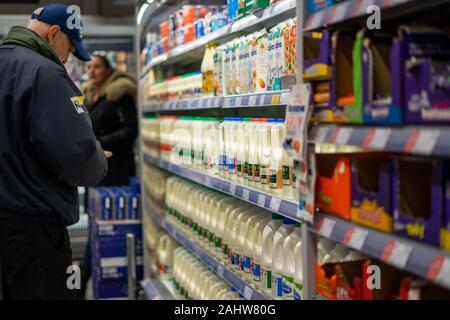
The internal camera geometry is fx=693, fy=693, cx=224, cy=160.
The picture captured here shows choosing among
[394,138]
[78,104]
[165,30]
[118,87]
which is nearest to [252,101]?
[78,104]

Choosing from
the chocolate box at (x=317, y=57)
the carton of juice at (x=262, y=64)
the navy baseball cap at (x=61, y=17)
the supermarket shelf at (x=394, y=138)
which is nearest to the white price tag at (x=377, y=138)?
the supermarket shelf at (x=394, y=138)

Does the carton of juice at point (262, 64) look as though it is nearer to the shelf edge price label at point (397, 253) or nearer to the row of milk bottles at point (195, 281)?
the row of milk bottles at point (195, 281)

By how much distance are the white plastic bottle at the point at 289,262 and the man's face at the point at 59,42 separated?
4.96 ft

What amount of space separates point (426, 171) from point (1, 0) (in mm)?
6639

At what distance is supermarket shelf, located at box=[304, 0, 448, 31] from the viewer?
191 centimetres

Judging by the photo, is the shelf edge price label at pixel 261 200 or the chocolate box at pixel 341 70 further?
the shelf edge price label at pixel 261 200

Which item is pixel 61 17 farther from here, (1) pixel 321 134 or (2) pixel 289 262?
(1) pixel 321 134

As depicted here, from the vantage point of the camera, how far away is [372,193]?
2.04 metres

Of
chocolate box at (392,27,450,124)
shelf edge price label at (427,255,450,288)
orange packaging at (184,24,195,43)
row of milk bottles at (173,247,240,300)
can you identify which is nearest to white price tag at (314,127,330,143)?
chocolate box at (392,27,450,124)

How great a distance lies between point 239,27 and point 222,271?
→ 4.36 feet

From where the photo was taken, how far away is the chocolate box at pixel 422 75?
1733mm

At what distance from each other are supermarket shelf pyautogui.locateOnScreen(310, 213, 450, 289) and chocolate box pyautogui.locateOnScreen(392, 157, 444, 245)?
0.03m

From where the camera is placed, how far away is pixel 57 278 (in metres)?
3.29

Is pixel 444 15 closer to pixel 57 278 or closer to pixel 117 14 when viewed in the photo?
pixel 57 278
